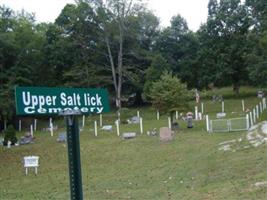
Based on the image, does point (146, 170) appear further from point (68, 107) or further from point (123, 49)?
point (123, 49)

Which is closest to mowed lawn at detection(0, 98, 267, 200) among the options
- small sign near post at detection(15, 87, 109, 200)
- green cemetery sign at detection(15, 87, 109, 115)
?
green cemetery sign at detection(15, 87, 109, 115)

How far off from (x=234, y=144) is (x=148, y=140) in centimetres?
730

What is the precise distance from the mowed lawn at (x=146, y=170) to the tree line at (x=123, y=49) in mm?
19607

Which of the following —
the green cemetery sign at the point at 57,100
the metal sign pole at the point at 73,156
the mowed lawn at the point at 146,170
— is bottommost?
the mowed lawn at the point at 146,170

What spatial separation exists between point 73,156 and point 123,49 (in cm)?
4876

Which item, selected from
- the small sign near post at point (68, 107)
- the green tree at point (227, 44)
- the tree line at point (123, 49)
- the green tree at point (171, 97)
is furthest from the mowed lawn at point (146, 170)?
the green tree at point (227, 44)

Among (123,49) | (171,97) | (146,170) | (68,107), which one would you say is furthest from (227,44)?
(68,107)

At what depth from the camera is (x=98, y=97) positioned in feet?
17.2

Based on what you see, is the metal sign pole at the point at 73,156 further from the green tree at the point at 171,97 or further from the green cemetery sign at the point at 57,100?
the green tree at the point at 171,97

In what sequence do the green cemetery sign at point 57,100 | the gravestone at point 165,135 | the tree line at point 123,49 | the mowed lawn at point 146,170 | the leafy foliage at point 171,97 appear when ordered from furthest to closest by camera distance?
the tree line at point 123,49 < the leafy foliage at point 171,97 < the gravestone at point 165,135 < the mowed lawn at point 146,170 < the green cemetery sign at point 57,100

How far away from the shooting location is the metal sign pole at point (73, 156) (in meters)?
4.78

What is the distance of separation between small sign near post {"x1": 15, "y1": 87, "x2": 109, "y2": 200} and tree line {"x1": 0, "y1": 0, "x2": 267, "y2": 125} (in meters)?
41.4

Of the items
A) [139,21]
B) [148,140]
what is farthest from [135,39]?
[148,140]

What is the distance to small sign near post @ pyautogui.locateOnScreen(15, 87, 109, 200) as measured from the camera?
4.54 metres
